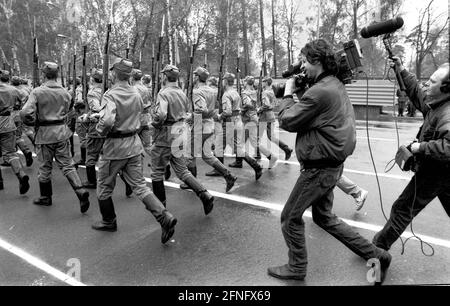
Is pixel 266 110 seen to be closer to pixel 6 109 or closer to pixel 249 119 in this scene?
pixel 249 119

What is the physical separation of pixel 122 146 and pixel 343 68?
258 centimetres

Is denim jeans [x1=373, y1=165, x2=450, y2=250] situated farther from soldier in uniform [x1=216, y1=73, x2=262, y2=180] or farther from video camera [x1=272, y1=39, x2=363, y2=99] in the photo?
soldier in uniform [x1=216, y1=73, x2=262, y2=180]

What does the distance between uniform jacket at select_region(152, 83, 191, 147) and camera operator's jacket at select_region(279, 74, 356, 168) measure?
2.36 meters

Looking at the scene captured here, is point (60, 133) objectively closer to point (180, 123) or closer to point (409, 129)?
point (180, 123)

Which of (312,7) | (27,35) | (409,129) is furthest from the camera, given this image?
(27,35)

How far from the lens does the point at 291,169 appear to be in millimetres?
7660

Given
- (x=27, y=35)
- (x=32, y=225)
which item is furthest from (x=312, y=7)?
(x=32, y=225)

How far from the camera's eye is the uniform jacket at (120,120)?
4.11 metres

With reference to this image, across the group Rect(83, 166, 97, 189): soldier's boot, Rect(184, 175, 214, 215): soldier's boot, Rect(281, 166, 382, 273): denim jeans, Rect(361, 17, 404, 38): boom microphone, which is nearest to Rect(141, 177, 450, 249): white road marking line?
Rect(184, 175, 214, 215): soldier's boot

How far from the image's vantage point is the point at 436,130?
320cm

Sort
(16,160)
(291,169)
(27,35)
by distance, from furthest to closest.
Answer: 1. (27,35)
2. (291,169)
3. (16,160)

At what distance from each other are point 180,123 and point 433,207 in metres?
3.88

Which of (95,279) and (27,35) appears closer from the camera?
(95,279)

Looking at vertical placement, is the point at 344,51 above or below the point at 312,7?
below
